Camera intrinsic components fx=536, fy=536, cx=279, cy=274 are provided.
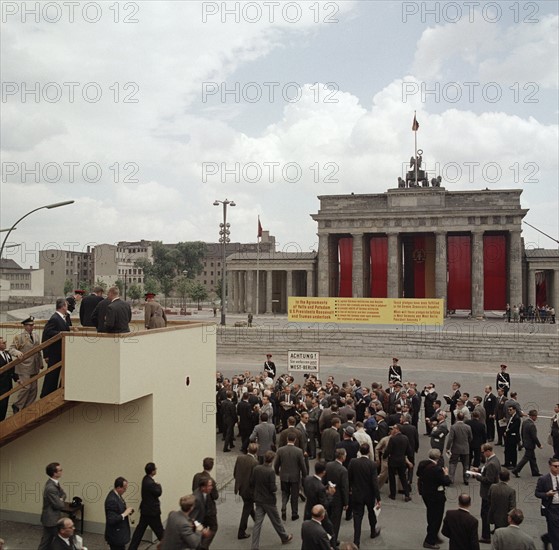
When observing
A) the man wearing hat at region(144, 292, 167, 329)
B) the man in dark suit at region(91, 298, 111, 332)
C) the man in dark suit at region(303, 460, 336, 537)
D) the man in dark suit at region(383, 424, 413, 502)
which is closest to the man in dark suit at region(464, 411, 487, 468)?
the man in dark suit at region(383, 424, 413, 502)

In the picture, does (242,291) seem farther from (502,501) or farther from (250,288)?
(502,501)

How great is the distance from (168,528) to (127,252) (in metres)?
148

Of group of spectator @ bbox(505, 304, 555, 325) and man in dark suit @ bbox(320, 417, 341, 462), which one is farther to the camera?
group of spectator @ bbox(505, 304, 555, 325)

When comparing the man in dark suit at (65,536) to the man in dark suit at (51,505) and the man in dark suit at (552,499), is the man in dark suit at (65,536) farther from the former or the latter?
the man in dark suit at (552,499)

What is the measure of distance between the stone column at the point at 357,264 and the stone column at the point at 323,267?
8.87ft

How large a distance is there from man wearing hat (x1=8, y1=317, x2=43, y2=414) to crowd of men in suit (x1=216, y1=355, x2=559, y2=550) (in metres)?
4.48

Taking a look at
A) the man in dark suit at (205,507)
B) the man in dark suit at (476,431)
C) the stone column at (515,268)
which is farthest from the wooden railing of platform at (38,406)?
the stone column at (515,268)

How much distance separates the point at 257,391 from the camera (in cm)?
1636

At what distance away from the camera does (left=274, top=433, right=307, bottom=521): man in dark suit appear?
10.2 m

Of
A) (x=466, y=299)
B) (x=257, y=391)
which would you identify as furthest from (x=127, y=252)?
(x=257, y=391)

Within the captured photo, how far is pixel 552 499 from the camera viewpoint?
29.3ft

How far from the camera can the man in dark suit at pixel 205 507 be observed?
8.20 meters

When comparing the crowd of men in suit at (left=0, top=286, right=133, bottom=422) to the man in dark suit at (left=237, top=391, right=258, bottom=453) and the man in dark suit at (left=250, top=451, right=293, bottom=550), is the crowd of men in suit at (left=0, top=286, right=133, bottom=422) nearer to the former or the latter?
the man in dark suit at (left=250, top=451, right=293, bottom=550)

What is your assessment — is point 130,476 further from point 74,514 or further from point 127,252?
point 127,252
